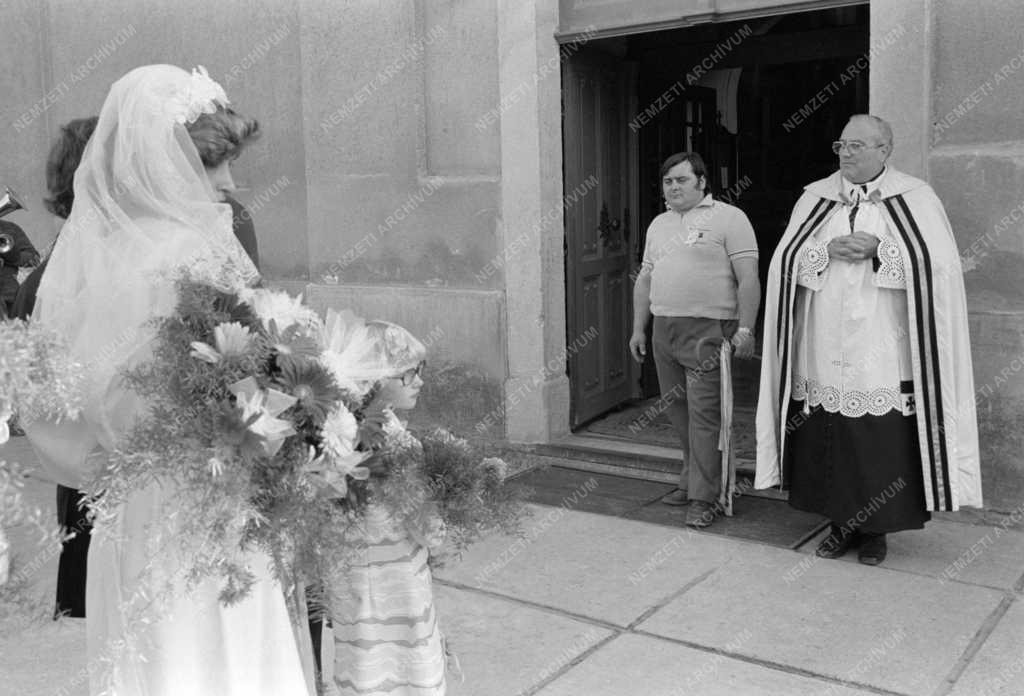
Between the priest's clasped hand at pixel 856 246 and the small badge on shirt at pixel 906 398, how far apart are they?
550mm

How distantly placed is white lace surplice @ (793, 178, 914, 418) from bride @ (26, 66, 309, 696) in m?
2.87

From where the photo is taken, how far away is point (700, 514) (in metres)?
5.24

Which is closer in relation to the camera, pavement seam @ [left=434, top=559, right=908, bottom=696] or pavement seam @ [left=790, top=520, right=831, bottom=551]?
pavement seam @ [left=434, top=559, right=908, bottom=696]

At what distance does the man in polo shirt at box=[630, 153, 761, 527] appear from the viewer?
509 centimetres

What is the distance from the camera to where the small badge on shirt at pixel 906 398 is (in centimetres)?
449

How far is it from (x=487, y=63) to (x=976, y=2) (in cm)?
273

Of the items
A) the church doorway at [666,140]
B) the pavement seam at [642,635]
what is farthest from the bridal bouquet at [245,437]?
the church doorway at [666,140]

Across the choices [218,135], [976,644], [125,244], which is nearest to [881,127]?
[976,644]

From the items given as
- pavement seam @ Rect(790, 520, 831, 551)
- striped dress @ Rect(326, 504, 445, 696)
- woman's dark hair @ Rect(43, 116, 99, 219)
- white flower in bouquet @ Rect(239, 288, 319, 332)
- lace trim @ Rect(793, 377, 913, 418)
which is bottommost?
pavement seam @ Rect(790, 520, 831, 551)

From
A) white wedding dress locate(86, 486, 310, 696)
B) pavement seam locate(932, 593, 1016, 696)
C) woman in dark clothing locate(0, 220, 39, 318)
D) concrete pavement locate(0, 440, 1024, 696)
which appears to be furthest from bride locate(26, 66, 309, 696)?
woman in dark clothing locate(0, 220, 39, 318)

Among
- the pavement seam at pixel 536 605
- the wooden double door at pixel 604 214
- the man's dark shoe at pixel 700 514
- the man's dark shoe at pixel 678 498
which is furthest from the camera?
the wooden double door at pixel 604 214

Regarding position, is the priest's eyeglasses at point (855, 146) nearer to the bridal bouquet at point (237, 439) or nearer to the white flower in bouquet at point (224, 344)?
the bridal bouquet at point (237, 439)

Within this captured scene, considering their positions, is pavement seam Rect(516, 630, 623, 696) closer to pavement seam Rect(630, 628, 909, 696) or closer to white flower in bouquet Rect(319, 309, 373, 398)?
pavement seam Rect(630, 628, 909, 696)

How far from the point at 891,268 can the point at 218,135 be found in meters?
2.95
